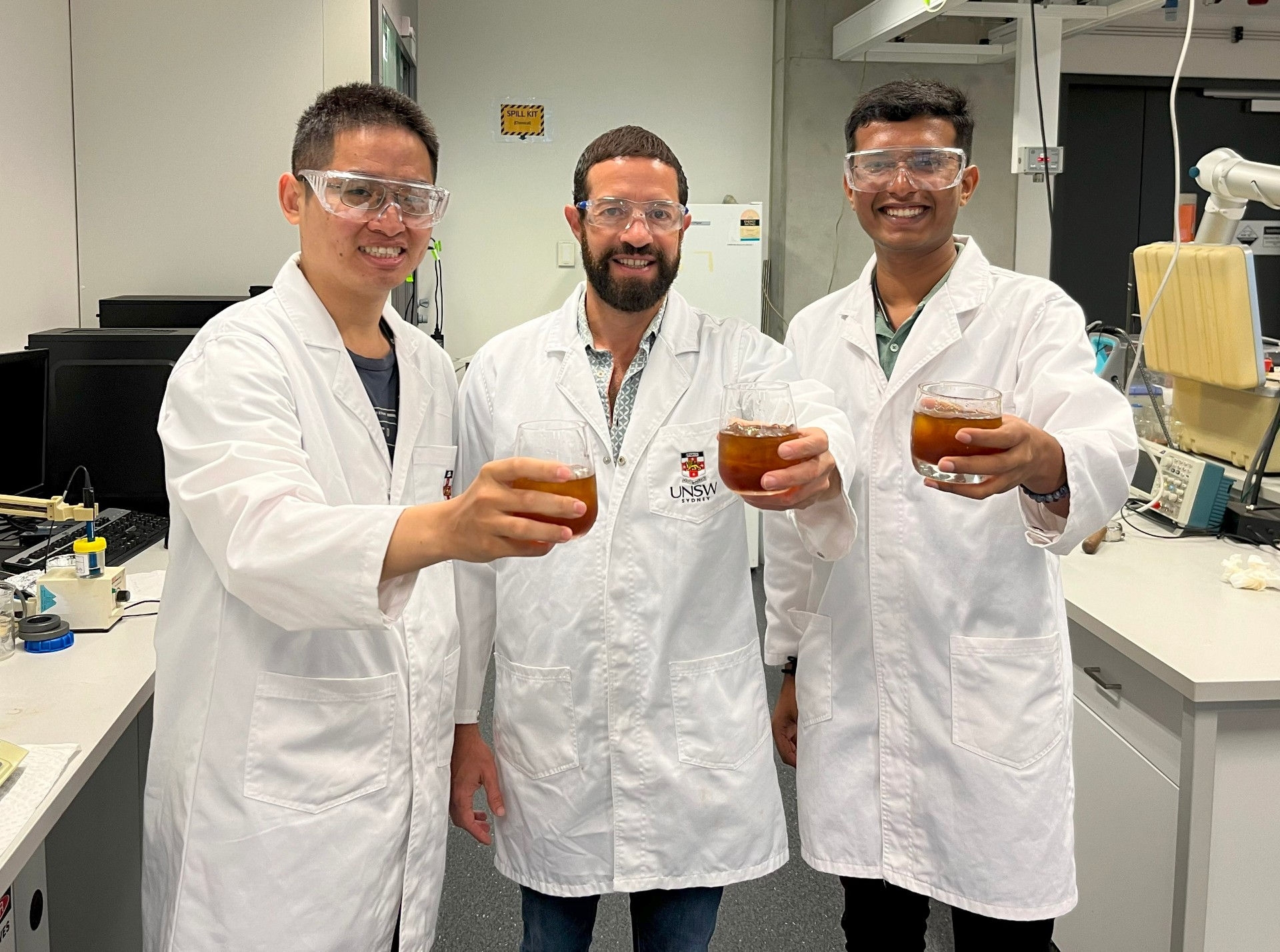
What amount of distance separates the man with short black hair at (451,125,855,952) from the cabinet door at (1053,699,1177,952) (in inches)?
30.7

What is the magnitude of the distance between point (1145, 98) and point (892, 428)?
5654 mm

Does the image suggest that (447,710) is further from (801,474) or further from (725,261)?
(725,261)

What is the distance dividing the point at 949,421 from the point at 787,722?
0.86 metres

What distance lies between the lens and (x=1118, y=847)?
7.10ft

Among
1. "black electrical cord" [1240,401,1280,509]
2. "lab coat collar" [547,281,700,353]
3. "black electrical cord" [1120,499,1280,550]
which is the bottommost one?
"black electrical cord" [1120,499,1280,550]

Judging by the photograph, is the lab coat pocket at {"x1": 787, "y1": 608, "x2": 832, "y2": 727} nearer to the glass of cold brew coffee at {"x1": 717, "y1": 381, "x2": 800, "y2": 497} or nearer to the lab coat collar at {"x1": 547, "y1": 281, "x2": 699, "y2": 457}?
the lab coat collar at {"x1": 547, "y1": 281, "x2": 699, "y2": 457}

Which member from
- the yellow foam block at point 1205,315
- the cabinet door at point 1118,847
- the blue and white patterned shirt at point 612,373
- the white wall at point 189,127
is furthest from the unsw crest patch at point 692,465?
the white wall at point 189,127

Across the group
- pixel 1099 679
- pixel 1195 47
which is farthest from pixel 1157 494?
pixel 1195 47

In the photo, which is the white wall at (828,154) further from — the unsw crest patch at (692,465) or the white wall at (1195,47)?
the unsw crest patch at (692,465)

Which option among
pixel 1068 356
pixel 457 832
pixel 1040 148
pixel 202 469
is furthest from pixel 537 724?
pixel 1040 148

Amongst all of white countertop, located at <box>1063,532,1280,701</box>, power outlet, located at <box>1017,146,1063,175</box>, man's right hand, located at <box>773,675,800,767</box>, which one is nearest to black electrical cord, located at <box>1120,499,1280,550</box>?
white countertop, located at <box>1063,532,1280,701</box>

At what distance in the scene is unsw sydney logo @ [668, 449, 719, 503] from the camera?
5.50 ft

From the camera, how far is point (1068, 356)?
5.57ft

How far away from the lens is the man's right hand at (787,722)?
2033 mm
